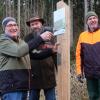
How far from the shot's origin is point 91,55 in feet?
21.7

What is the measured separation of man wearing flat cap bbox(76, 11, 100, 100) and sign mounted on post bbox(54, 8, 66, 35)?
1.10m

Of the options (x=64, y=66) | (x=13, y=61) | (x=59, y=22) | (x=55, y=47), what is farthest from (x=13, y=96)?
(x=59, y=22)

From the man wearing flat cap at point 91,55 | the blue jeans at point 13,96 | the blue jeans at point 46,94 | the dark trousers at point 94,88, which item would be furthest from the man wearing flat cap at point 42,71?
the blue jeans at point 13,96

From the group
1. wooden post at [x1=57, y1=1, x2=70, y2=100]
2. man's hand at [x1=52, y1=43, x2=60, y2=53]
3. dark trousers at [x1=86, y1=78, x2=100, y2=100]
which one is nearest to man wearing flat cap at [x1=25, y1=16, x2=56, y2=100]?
man's hand at [x1=52, y1=43, x2=60, y2=53]

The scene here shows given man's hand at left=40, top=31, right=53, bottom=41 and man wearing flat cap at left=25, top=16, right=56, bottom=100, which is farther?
man wearing flat cap at left=25, top=16, right=56, bottom=100

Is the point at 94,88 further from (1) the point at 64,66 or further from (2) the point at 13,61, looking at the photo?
(2) the point at 13,61

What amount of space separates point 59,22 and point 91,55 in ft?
4.08

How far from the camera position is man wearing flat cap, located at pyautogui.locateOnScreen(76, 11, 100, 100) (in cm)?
660

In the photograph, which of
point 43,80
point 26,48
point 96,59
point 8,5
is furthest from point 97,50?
point 8,5

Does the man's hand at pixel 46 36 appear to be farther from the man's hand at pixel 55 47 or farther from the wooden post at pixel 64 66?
the man's hand at pixel 55 47

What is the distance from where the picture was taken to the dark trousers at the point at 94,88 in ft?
22.2

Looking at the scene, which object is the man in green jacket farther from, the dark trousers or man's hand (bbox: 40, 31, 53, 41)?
the dark trousers

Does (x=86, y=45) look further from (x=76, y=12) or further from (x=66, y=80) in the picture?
(x=76, y=12)

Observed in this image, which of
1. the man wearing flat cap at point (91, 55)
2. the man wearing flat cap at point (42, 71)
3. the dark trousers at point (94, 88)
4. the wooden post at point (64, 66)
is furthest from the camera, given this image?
the dark trousers at point (94, 88)
